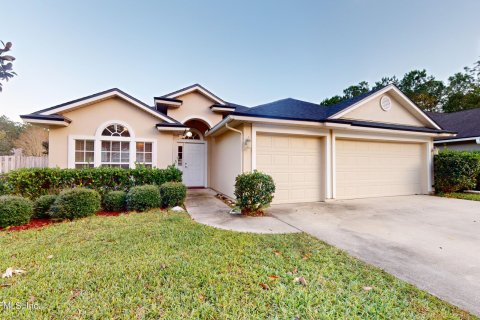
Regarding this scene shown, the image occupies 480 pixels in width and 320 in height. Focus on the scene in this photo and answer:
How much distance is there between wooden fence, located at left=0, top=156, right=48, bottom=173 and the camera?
8758 millimetres

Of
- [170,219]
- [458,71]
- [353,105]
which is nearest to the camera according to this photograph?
[170,219]

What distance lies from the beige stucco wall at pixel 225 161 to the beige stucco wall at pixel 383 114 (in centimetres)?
522

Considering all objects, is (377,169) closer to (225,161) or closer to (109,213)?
(225,161)

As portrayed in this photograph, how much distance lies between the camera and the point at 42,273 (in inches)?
107

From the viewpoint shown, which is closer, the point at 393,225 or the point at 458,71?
the point at 393,225

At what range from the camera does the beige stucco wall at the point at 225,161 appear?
7.75 m

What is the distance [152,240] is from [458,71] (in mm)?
41247

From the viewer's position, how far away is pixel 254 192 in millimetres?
5910

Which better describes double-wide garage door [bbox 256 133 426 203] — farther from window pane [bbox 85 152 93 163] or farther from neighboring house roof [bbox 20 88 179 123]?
window pane [bbox 85 152 93 163]

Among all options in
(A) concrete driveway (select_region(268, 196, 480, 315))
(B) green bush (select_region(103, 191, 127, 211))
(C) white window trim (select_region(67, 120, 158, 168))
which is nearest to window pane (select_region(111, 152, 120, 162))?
(C) white window trim (select_region(67, 120, 158, 168))

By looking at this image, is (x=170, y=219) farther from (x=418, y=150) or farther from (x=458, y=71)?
(x=458, y=71)

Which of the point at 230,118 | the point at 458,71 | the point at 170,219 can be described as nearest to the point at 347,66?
the point at 230,118

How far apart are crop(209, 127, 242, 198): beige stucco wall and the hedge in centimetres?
223

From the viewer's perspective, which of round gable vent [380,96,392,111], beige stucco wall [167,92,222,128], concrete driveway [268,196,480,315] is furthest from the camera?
beige stucco wall [167,92,222,128]
